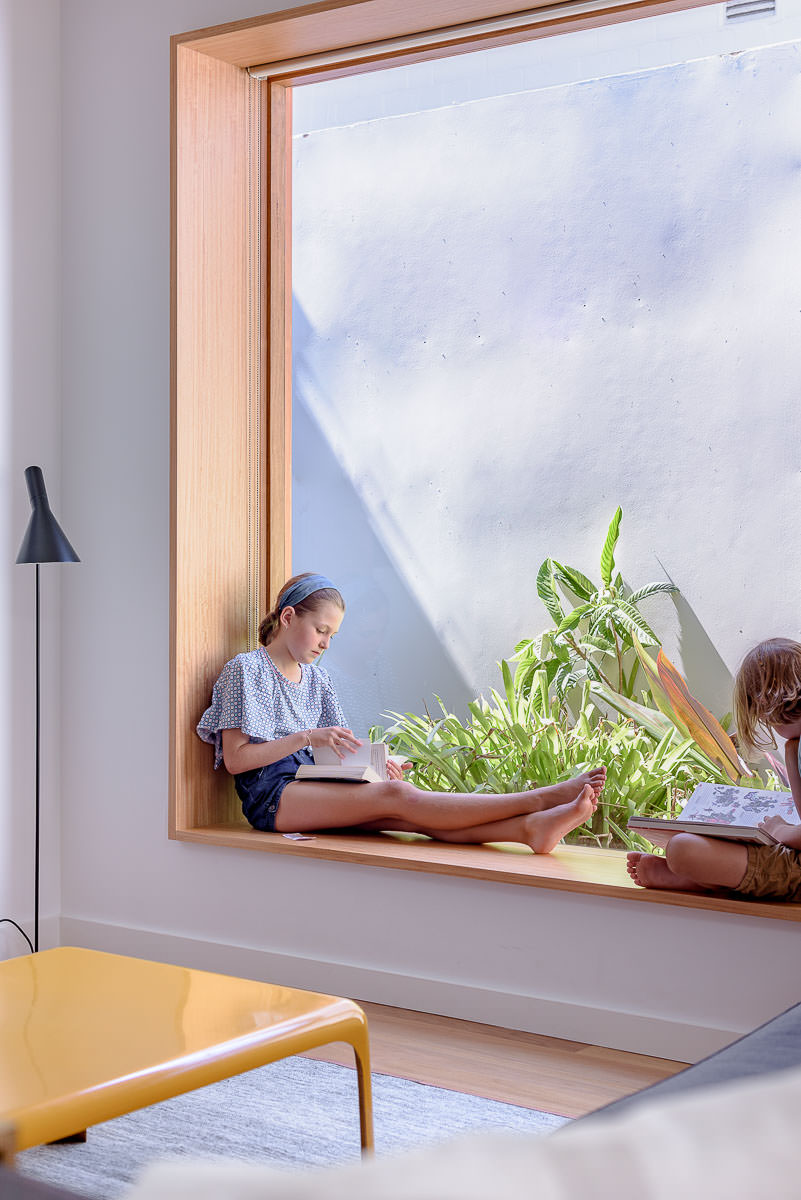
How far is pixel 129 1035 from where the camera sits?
186 cm

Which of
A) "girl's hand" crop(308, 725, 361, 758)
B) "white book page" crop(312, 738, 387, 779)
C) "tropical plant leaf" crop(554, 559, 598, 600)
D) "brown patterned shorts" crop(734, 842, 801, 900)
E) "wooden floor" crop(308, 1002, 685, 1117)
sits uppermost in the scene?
"tropical plant leaf" crop(554, 559, 598, 600)

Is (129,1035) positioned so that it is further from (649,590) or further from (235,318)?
(235,318)

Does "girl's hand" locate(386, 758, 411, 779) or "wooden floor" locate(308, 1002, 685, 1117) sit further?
"girl's hand" locate(386, 758, 411, 779)

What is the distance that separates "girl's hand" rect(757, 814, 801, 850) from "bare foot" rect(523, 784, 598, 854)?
52 centimetres

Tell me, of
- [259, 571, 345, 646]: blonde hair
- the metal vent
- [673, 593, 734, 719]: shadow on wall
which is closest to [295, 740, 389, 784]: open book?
[259, 571, 345, 646]: blonde hair

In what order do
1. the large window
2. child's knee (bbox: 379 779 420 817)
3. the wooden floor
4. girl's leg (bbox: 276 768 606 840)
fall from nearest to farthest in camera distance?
the wooden floor < girl's leg (bbox: 276 768 606 840) < child's knee (bbox: 379 779 420 817) < the large window

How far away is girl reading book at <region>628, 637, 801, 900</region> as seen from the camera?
2.54 meters

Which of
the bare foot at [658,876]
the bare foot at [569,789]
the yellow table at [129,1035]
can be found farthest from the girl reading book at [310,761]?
the yellow table at [129,1035]

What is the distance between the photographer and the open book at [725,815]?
103 inches

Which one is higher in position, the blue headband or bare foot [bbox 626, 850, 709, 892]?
the blue headband

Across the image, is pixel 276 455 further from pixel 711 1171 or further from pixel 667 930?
pixel 711 1171

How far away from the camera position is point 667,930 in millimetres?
2736

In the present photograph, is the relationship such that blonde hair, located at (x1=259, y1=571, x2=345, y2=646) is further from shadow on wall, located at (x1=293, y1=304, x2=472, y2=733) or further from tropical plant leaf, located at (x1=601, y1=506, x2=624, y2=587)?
tropical plant leaf, located at (x1=601, y1=506, x2=624, y2=587)

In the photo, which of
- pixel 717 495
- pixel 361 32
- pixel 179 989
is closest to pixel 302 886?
pixel 179 989
